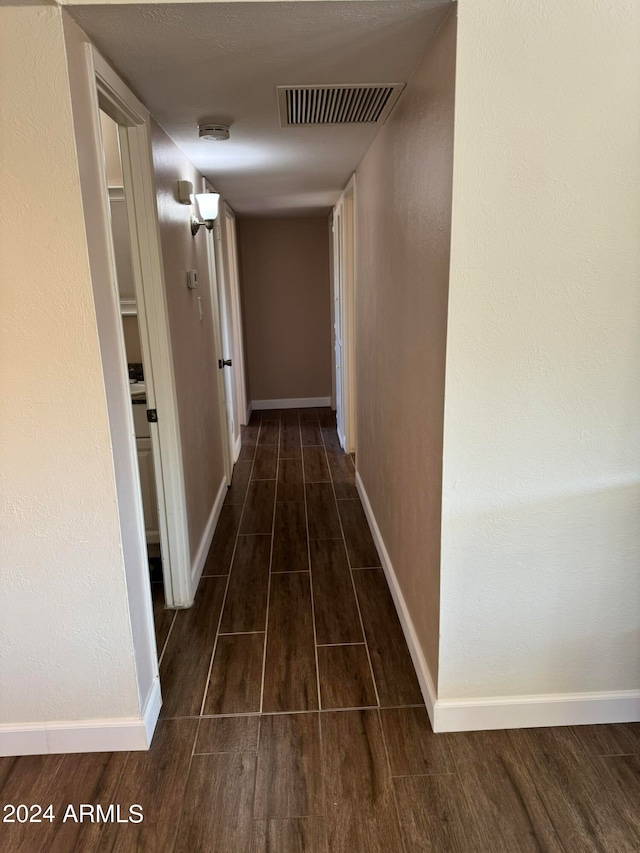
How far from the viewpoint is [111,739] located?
6.30 ft

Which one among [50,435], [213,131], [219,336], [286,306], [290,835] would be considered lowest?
[290,835]

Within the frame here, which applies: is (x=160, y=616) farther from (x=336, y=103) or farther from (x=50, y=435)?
(x=336, y=103)

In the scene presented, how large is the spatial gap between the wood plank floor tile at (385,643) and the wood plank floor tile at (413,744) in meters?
0.06

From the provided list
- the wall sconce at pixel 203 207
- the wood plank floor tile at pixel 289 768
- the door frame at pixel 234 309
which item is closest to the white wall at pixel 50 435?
the wood plank floor tile at pixel 289 768

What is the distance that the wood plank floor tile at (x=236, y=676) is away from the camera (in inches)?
83.4

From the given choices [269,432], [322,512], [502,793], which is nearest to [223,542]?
[322,512]

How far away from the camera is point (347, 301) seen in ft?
15.1

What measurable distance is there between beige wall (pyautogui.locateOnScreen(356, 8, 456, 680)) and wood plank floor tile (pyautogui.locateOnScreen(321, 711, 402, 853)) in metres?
0.31

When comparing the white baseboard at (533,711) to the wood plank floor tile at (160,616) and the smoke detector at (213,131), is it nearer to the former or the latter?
the wood plank floor tile at (160,616)

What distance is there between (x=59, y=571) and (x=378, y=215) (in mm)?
2089

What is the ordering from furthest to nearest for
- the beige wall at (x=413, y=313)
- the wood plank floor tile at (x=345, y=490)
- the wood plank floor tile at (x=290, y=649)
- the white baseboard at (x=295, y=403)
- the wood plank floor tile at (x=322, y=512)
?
the white baseboard at (x=295, y=403) < the wood plank floor tile at (x=345, y=490) < the wood plank floor tile at (x=322, y=512) < the wood plank floor tile at (x=290, y=649) < the beige wall at (x=413, y=313)

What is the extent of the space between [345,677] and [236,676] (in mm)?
425

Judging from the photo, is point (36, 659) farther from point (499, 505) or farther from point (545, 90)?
point (545, 90)

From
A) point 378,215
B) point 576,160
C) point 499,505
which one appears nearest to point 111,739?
point 499,505
